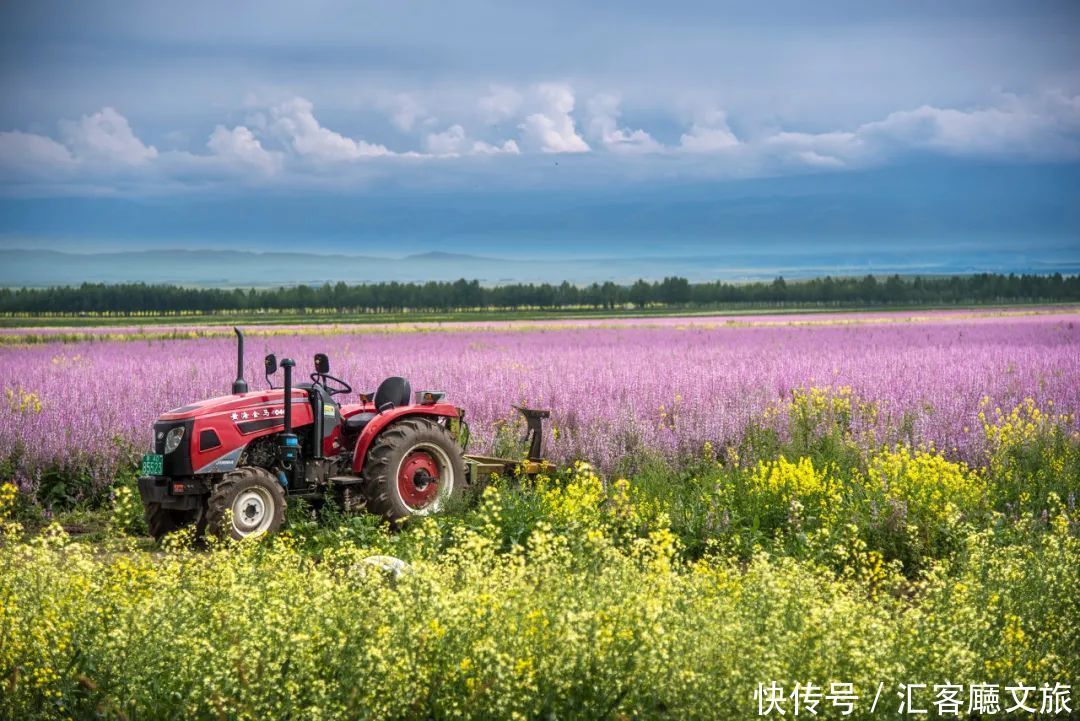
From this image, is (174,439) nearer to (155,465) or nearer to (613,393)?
(155,465)

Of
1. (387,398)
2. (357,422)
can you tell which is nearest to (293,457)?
(357,422)

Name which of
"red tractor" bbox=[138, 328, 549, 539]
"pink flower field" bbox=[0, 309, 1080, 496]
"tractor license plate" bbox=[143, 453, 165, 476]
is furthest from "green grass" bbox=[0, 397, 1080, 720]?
"pink flower field" bbox=[0, 309, 1080, 496]

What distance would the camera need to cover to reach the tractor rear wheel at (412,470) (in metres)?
9.85

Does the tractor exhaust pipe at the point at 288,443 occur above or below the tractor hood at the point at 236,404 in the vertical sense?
below

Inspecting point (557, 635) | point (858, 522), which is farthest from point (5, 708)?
point (858, 522)

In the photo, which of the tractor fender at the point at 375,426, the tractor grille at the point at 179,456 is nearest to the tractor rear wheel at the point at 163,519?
the tractor grille at the point at 179,456

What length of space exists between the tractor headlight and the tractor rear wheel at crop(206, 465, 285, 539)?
489mm

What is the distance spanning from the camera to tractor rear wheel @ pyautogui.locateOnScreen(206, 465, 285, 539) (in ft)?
29.6

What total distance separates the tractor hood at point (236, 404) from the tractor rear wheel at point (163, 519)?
0.86 meters

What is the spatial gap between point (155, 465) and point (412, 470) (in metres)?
2.25

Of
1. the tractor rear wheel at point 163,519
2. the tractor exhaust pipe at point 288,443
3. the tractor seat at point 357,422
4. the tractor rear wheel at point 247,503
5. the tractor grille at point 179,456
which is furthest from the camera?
the tractor seat at point 357,422

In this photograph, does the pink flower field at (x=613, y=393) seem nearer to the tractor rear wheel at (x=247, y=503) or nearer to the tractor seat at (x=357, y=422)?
the tractor seat at (x=357, y=422)

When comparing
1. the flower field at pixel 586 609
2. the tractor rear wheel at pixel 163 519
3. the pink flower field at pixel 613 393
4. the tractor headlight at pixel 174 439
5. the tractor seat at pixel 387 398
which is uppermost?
the tractor seat at pixel 387 398

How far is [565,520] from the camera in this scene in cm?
933
